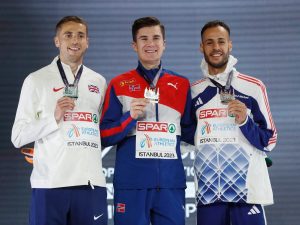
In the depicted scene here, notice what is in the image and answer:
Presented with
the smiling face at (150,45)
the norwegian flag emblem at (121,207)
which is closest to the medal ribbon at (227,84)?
the smiling face at (150,45)

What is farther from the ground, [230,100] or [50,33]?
[50,33]

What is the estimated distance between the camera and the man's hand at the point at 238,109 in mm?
3703

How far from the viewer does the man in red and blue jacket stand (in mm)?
3717

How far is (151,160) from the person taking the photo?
3.76m

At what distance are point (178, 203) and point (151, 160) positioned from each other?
30cm

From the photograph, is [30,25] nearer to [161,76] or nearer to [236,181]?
[161,76]

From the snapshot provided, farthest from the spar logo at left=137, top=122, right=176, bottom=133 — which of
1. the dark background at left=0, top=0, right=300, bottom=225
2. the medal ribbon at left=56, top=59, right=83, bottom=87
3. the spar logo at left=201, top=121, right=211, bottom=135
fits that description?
the dark background at left=0, top=0, right=300, bottom=225

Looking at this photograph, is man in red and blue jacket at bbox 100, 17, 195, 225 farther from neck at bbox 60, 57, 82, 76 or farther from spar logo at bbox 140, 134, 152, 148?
neck at bbox 60, 57, 82, 76

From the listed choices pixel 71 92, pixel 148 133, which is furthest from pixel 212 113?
pixel 71 92

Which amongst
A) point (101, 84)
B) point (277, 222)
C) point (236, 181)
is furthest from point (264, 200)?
point (277, 222)

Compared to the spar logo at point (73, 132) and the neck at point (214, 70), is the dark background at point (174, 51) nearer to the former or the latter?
the neck at point (214, 70)

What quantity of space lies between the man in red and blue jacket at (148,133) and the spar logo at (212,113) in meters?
0.10

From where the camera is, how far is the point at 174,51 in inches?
212

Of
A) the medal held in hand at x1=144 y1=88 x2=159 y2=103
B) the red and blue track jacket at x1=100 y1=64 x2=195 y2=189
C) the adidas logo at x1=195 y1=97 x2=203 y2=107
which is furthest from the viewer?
the adidas logo at x1=195 y1=97 x2=203 y2=107
